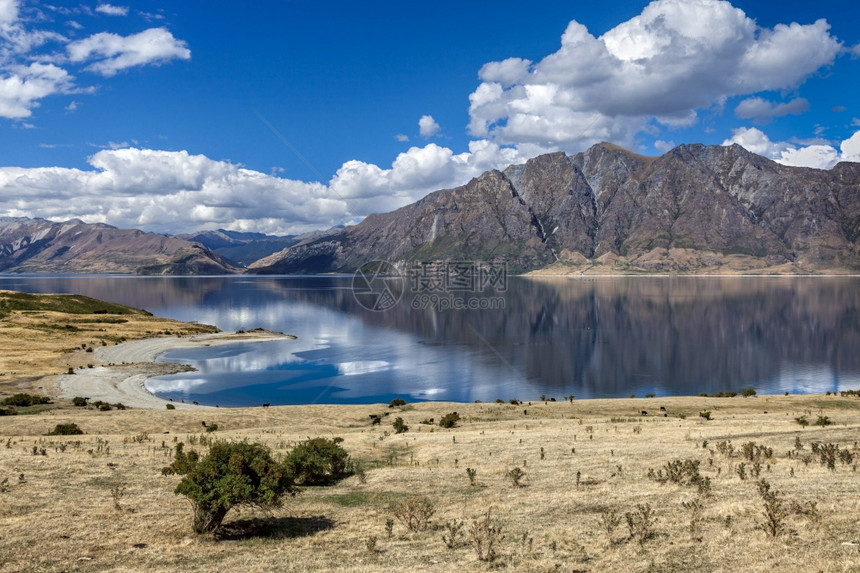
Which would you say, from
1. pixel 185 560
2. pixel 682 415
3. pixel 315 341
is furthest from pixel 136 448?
pixel 315 341

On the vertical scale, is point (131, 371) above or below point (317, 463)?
below

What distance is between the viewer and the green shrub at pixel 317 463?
29.9 metres

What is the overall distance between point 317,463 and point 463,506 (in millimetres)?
9712

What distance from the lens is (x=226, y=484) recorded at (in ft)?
66.5

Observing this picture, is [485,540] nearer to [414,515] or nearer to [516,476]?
[414,515]

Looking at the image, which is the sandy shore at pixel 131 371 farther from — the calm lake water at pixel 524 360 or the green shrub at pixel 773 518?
the green shrub at pixel 773 518

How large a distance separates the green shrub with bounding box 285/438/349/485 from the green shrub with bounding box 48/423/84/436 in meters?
24.5

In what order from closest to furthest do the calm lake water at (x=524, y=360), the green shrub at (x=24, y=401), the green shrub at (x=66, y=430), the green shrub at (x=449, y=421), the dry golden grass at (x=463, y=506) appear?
the dry golden grass at (x=463, y=506)
the green shrub at (x=66, y=430)
the green shrub at (x=449, y=421)
the green shrub at (x=24, y=401)
the calm lake water at (x=524, y=360)

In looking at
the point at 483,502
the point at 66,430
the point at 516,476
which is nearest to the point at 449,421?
the point at 516,476

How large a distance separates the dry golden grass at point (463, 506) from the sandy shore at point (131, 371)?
1205 inches

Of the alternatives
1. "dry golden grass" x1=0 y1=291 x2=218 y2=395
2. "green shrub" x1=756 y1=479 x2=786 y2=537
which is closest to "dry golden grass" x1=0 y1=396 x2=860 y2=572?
"green shrub" x1=756 y1=479 x2=786 y2=537

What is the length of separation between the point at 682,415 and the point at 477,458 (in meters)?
29.1

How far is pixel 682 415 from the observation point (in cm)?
5297

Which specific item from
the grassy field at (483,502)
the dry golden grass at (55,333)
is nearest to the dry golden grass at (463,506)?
the grassy field at (483,502)
